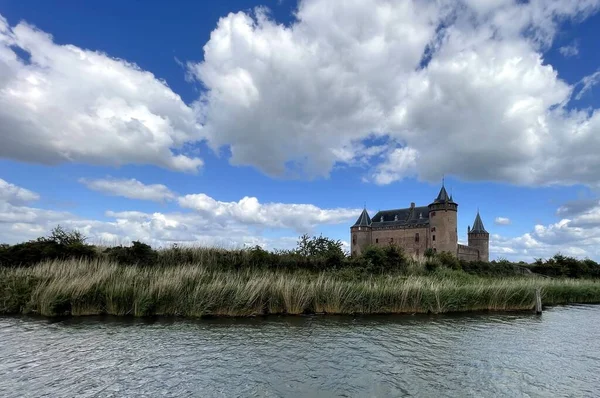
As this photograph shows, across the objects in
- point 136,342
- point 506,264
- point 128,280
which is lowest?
point 136,342

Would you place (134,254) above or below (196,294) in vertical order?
above

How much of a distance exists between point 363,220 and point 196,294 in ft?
193

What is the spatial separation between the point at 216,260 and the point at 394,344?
11369mm

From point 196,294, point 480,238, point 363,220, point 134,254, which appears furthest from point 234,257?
point 480,238

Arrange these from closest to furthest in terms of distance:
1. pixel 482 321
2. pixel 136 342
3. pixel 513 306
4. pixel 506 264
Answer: pixel 136 342 → pixel 482 321 → pixel 513 306 → pixel 506 264

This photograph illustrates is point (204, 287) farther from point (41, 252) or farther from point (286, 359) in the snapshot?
point (41, 252)

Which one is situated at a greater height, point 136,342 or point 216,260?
point 216,260

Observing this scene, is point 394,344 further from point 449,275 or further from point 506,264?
point 506,264

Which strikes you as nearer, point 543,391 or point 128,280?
point 543,391

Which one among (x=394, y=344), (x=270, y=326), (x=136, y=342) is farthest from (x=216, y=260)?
(x=394, y=344)

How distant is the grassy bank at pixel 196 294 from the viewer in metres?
12.8

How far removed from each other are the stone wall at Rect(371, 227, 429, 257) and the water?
49.1 meters

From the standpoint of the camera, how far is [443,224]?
58.4 meters

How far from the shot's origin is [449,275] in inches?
930
